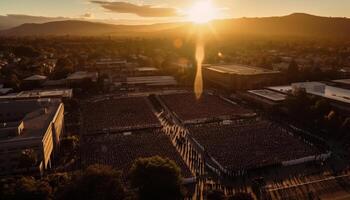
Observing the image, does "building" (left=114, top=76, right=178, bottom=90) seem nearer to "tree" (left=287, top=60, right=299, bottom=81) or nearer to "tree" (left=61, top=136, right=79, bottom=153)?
"tree" (left=287, top=60, right=299, bottom=81)

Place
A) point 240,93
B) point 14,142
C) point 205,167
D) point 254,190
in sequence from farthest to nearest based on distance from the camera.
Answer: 1. point 240,93
2. point 205,167
3. point 14,142
4. point 254,190

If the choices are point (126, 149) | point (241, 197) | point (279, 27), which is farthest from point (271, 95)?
point (279, 27)

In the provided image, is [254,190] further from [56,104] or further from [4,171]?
[56,104]

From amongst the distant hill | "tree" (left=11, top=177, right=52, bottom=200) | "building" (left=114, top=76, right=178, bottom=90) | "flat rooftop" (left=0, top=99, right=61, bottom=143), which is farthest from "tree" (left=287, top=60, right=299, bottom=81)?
the distant hill

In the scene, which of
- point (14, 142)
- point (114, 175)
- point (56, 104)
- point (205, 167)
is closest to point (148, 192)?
point (114, 175)

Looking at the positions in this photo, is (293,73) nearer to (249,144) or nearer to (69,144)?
(249,144)

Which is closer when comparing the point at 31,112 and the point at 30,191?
the point at 30,191
